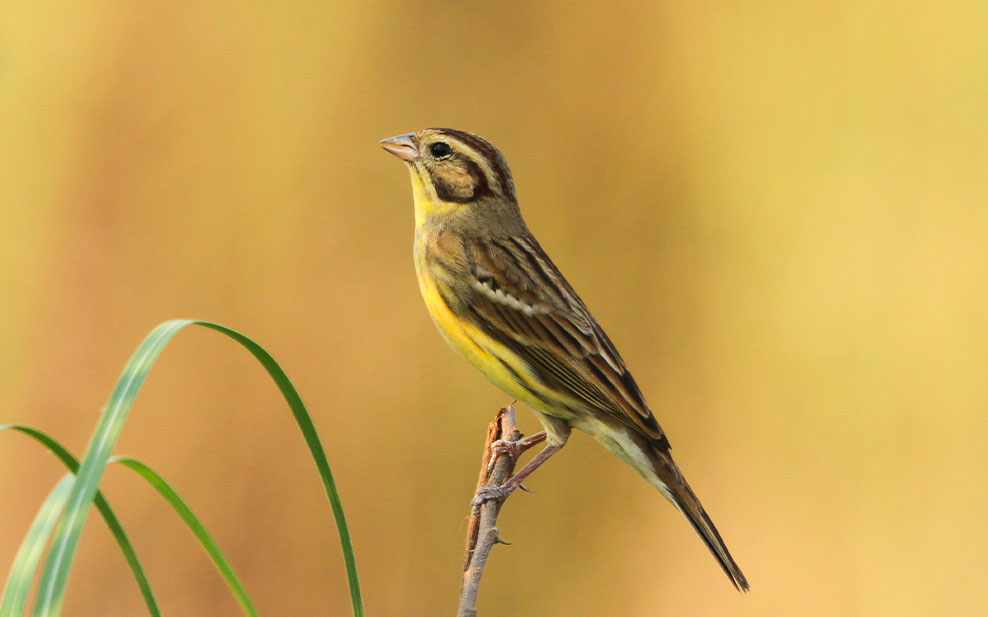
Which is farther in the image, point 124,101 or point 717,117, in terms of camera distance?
point 717,117

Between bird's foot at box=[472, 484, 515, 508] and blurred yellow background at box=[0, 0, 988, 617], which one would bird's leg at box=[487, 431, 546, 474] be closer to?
bird's foot at box=[472, 484, 515, 508]

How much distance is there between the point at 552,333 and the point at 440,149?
0.76 m

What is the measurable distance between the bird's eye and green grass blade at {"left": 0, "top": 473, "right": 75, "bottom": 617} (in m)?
2.31

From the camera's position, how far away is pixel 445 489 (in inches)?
181

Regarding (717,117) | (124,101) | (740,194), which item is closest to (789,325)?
(740,194)

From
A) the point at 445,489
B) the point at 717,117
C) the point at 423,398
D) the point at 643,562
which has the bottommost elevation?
the point at 643,562

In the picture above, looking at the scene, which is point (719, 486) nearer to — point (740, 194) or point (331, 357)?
point (740, 194)

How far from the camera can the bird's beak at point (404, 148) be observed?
354 cm

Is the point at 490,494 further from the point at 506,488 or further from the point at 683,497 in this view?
the point at 683,497

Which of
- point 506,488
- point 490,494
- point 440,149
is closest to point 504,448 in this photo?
point 506,488

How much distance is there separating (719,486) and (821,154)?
1656 millimetres

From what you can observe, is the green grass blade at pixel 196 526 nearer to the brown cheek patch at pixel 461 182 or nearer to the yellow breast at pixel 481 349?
the yellow breast at pixel 481 349

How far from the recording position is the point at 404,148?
3551mm

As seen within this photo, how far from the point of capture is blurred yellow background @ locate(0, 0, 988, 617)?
4504 millimetres
